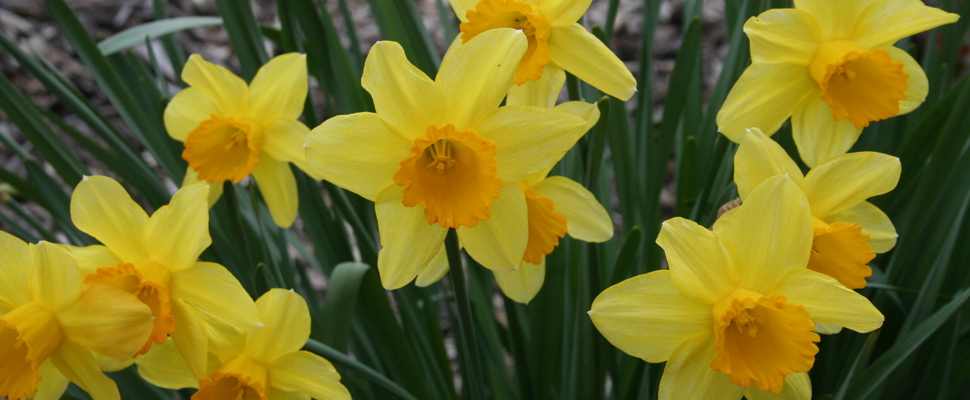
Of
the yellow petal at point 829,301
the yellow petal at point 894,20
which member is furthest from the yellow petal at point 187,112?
the yellow petal at point 894,20

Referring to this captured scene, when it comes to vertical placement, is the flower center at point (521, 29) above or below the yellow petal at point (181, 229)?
above

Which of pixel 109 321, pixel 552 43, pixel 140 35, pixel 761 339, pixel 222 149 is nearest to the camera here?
pixel 109 321

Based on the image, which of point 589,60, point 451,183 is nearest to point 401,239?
point 451,183

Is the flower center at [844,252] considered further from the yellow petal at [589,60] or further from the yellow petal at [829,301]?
the yellow petal at [589,60]

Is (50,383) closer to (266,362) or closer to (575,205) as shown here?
(266,362)

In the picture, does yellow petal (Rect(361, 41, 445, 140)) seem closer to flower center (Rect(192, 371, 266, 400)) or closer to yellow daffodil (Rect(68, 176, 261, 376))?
yellow daffodil (Rect(68, 176, 261, 376))

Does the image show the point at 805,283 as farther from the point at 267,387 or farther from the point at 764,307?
the point at 267,387

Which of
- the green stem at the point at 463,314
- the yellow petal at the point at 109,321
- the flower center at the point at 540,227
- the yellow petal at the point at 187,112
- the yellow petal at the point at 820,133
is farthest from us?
the yellow petal at the point at 187,112

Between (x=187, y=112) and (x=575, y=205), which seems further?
(x=187, y=112)
